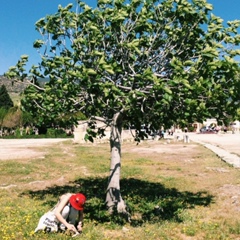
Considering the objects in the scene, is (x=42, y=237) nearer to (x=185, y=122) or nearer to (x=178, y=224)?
(x=178, y=224)

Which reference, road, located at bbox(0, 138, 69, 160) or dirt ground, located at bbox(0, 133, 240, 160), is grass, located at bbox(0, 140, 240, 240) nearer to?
road, located at bbox(0, 138, 69, 160)

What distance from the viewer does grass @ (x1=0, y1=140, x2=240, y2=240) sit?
8.21 meters

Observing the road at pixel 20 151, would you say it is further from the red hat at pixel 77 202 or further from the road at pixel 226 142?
the red hat at pixel 77 202

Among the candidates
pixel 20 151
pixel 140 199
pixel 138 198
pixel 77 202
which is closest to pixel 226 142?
pixel 20 151

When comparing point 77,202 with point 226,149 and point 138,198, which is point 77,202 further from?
point 226,149

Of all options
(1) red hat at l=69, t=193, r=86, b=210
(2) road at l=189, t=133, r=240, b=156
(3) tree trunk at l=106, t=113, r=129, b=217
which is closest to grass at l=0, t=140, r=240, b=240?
(3) tree trunk at l=106, t=113, r=129, b=217

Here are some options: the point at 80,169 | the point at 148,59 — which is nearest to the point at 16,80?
the point at 148,59

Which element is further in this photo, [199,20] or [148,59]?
[148,59]

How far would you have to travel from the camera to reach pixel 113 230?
8414 millimetres

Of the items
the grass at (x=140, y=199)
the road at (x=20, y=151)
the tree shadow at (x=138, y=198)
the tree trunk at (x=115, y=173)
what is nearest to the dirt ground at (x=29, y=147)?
the road at (x=20, y=151)

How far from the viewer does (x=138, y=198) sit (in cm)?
1184

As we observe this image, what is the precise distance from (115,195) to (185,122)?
2.72 m

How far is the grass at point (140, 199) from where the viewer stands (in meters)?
8.21

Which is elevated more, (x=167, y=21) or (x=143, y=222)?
(x=167, y=21)
